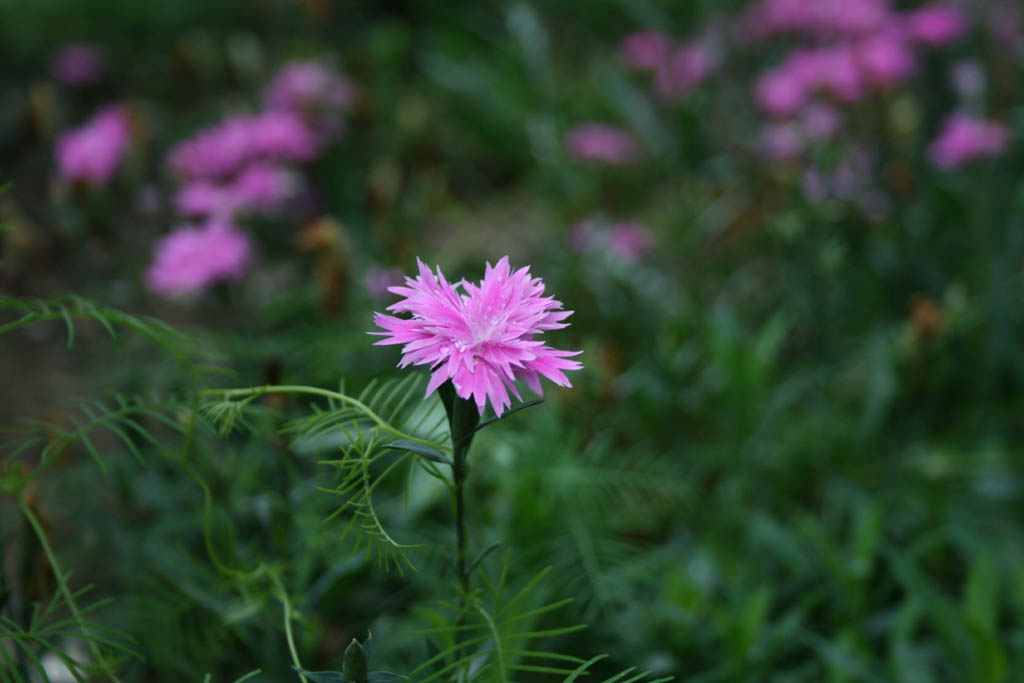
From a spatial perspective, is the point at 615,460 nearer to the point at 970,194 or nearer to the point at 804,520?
the point at 804,520

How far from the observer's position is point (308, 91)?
171 cm

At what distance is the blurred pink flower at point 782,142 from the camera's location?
5.55 ft

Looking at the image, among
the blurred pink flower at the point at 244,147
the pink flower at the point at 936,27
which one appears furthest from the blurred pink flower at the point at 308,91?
the pink flower at the point at 936,27

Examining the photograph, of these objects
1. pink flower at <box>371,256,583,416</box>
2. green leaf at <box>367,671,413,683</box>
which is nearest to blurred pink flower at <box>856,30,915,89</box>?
pink flower at <box>371,256,583,416</box>

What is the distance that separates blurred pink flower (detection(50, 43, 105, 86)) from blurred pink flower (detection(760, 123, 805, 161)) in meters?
1.67

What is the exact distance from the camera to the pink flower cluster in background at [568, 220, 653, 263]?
1.67 meters

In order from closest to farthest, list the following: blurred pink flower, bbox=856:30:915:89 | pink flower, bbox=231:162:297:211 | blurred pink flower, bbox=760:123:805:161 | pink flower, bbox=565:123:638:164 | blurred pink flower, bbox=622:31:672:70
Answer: pink flower, bbox=231:162:297:211 → blurred pink flower, bbox=856:30:915:89 → blurred pink flower, bbox=760:123:805:161 → pink flower, bbox=565:123:638:164 → blurred pink flower, bbox=622:31:672:70

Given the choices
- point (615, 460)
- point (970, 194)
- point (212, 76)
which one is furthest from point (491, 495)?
point (212, 76)

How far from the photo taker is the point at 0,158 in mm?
2088

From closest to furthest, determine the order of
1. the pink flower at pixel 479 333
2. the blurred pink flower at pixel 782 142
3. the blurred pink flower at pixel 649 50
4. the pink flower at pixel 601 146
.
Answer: the pink flower at pixel 479 333
the blurred pink flower at pixel 782 142
the pink flower at pixel 601 146
the blurred pink flower at pixel 649 50

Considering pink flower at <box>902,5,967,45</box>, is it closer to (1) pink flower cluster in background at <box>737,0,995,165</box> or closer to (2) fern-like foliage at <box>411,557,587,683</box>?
(1) pink flower cluster in background at <box>737,0,995,165</box>

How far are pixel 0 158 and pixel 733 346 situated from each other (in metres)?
1.87

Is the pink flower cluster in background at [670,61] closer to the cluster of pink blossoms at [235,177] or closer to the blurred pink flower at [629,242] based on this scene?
the blurred pink flower at [629,242]

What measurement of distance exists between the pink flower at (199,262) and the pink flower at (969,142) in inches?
48.1
